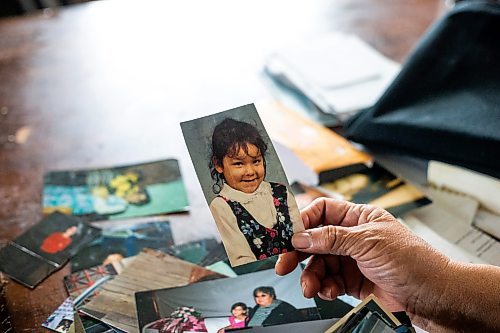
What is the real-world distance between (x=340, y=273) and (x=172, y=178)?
0.39m

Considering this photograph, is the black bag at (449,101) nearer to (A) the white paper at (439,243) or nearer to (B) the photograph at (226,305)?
(A) the white paper at (439,243)

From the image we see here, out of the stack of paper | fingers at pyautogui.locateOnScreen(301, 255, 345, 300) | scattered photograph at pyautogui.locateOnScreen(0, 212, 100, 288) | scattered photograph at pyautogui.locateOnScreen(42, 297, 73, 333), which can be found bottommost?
fingers at pyautogui.locateOnScreen(301, 255, 345, 300)

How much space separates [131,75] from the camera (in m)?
1.44

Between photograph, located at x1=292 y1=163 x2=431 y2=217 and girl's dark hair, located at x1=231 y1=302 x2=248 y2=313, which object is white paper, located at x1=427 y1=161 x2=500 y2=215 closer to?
photograph, located at x1=292 y1=163 x2=431 y2=217

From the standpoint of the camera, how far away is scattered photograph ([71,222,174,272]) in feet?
3.22

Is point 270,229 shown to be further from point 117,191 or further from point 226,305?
point 117,191

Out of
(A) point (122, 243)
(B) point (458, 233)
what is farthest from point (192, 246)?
(B) point (458, 233)

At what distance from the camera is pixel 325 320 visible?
0.80m

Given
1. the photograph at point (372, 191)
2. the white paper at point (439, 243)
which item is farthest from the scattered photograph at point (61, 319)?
the white paper at point (439, 243)

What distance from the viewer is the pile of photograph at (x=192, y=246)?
794mm

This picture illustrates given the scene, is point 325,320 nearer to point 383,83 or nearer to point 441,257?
point 441,257

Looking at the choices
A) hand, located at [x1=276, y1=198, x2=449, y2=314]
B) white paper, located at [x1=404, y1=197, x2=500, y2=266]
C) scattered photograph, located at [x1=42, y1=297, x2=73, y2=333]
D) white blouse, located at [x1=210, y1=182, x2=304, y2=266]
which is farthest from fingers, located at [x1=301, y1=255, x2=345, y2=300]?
scattered photograph, located at [x1=42, y1=297, x2=73, y2=333]

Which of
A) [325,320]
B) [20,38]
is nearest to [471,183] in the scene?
[325,320]

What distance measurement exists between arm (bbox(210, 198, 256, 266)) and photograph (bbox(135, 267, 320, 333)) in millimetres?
94
